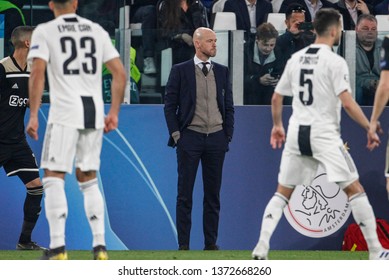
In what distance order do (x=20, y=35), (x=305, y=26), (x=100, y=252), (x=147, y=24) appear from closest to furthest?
(x=100, y=252), (x=20, y=35), (x=305, y=26), (x=147, y=24)

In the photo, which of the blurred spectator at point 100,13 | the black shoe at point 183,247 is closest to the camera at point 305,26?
the blurred spectator at point 100,13

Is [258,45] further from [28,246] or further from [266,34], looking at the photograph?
[28,246]

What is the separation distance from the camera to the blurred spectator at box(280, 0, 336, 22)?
16156 millimetres

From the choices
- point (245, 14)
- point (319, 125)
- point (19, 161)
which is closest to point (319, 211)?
point (245, 14)

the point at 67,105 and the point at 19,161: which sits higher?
the point at 67,105

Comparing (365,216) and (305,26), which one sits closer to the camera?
(365,216)

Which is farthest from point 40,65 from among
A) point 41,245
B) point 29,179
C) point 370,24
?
point 370,24

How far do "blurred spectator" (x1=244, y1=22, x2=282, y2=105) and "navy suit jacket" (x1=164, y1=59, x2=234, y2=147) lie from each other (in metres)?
0.79

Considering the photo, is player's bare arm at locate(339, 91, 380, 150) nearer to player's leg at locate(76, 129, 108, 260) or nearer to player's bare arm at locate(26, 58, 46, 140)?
player's leg at locate(76, 129, 108, 260)

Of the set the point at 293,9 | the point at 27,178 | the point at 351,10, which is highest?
the point at 293,9

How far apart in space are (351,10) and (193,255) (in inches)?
223

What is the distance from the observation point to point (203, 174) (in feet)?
45.4

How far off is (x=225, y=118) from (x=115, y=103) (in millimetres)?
3725
